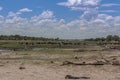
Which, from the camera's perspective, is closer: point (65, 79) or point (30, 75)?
point (65, 79)

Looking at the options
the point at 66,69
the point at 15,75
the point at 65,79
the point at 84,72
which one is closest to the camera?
the point at 65,79

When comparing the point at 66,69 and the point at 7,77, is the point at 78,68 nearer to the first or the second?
the point at 66,69

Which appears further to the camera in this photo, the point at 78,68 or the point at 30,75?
the point at 78,68

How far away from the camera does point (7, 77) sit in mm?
18016

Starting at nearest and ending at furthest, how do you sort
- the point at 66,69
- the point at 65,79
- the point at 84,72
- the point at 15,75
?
the point at 65,79, the point at 15,75, the point at 84,72, the point at 66,69

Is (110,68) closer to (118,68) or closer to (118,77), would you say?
(118,68)

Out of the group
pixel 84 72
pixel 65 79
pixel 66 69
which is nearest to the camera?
pixel 65 79

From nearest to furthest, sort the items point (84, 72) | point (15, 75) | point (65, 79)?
point (65, 79)
point (15, 75)
point (84, 72)

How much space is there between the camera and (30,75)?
1883 cm

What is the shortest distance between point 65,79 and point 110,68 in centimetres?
565

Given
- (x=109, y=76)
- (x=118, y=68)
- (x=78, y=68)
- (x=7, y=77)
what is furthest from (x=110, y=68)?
(x=7, y=77)

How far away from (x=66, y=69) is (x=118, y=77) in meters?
4.40

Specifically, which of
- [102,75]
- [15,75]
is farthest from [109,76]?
[15,75]

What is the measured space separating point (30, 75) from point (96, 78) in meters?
3.65
